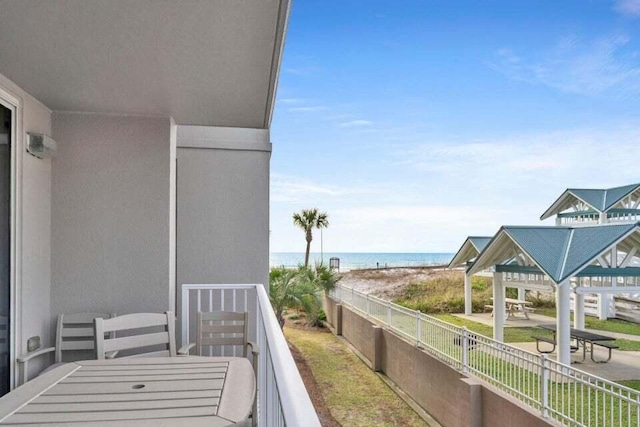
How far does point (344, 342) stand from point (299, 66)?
2511 cm

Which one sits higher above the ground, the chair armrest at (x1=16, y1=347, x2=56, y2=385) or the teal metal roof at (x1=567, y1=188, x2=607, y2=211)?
the teal metal roof at (x1=567, y1=188, x2=607, y2=211)

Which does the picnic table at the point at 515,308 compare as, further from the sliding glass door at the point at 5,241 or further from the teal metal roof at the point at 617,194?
the sliding glass door at the point at 5,241

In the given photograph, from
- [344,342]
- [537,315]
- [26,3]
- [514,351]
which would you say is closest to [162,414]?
[26,3]

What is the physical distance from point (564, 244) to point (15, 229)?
8.64 m

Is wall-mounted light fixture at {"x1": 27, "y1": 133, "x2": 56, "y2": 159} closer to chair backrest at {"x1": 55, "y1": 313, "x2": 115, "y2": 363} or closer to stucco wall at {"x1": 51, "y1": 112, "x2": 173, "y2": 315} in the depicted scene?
stucco wall at {"x1": 51, "y1": 112, "x2": 173, "y2": 315}

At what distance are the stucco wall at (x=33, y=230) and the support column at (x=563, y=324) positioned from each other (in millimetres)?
7168

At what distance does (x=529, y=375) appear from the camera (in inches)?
210

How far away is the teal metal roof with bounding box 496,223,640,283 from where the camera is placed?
7.37 meters

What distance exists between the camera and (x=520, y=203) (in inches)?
1893

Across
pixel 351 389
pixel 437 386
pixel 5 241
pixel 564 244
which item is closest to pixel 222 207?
pixel 5 241

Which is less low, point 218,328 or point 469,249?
point 469,249

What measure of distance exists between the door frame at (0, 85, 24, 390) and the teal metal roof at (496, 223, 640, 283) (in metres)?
7.50

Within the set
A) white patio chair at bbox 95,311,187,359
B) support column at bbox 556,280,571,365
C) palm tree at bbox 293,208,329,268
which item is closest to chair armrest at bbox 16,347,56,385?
white patio chair at bbox 95,311,187,359

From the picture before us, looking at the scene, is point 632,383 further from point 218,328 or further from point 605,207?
point 605,207
